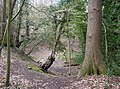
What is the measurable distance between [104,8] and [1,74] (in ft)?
17.5

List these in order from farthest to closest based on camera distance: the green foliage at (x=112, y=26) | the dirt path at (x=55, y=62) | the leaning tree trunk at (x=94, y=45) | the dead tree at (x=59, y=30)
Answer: the dirt path at (x=55, y=62) < the dead tree at (x=59, y=30) < the green foliage at (x=112, y=26) < the leaning tree trunk at (x=94, y=45)

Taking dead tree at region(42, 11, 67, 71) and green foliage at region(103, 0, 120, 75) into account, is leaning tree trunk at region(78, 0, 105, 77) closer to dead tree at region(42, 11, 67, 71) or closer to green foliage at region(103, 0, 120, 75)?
green foliage at region(103, 0, 120, 75)

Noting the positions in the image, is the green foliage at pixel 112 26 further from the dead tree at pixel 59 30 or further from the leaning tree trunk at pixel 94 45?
the dead tree at pixel 59 30

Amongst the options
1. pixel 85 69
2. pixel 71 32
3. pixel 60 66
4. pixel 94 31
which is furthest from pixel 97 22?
pixel 60 66

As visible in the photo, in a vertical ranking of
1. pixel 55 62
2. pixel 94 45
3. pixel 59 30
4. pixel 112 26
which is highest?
pixel 112 26

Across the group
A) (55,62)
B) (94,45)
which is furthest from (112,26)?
→ (55,62)

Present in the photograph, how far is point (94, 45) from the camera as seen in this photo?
27.4 ft

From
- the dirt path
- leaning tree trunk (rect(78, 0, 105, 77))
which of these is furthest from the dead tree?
the dirt path

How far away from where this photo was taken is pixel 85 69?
837 centimetres

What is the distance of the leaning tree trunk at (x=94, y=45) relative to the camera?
8242 mm

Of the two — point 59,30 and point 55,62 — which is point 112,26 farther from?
point 55,62

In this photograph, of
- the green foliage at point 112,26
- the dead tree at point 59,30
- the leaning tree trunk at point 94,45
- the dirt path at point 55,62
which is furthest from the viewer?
the dirt path at point 55,62

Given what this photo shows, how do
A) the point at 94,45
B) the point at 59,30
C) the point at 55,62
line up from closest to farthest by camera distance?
the point at 94,45 < the point at 59,30 < the point at 55,62

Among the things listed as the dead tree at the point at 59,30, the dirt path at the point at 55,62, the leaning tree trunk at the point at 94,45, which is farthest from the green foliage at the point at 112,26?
the dirt path at the point at 55,62
